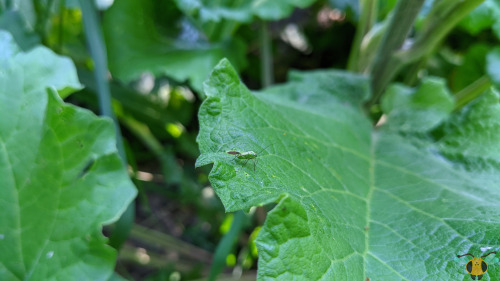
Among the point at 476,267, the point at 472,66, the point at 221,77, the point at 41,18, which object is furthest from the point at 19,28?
the point at 472,66

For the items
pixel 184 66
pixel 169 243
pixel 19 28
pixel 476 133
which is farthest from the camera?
pixel 169 243

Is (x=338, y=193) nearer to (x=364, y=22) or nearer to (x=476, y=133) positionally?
(x=476, y=133)

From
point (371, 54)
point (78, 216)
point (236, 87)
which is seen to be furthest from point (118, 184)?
point (371, 54)

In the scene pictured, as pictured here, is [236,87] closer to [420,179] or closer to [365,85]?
[420,179]

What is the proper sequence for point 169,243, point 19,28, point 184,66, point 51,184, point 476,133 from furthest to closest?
1. point 169,243
2. point 184,66
3. point 19,28
4. point 476,133
5. point 51,184

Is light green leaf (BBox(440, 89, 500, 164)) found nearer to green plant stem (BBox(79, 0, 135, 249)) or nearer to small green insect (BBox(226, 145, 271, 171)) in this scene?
small green insect (BBox(226, 145, 271, 171))

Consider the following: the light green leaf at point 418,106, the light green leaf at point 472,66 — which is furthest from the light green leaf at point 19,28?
the light green leaf at point 472,66
